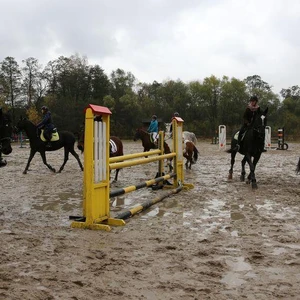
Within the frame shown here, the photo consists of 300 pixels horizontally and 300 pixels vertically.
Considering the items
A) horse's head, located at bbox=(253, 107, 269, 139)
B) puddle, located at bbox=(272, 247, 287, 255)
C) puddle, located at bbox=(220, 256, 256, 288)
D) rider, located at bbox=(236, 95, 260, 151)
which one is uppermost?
rider, located at bbox=(236, 95, 260, 151)

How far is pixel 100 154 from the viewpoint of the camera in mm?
5523

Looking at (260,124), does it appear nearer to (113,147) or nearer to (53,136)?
(113,147)

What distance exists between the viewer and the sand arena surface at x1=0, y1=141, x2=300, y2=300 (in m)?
3.22

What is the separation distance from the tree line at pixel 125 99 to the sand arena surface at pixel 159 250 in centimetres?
4039

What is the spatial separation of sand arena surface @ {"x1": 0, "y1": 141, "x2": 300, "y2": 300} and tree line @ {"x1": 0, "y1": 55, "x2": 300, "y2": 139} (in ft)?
133

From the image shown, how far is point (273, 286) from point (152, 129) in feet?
44.9

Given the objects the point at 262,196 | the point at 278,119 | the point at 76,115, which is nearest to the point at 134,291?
the point at 262,196

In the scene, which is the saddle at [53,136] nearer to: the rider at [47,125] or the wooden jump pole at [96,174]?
the rider at [47,125]

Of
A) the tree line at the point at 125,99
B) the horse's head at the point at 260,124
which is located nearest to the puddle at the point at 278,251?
Result: the horse's head at the point at 260,124

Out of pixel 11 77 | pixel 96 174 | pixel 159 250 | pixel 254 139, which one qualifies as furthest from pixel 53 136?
pixel 11 77

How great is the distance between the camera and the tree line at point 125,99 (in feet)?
159

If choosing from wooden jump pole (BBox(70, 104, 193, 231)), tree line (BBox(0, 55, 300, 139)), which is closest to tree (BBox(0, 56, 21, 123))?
tree line (BBox(0, 55, 300, 139))

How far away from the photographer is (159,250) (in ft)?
14.3

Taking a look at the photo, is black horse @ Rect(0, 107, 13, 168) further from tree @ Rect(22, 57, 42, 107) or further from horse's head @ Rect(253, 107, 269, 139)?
tree @ Rect(22, 57, 42, 107)
